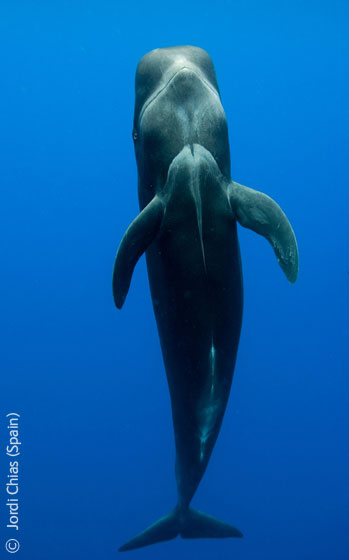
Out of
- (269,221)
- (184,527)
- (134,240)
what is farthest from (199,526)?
(269,221)

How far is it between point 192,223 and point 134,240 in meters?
0.55

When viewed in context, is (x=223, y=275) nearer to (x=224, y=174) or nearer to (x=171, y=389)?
(x=224, y=174)

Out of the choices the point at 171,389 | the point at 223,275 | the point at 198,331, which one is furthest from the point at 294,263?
the point at 171,389

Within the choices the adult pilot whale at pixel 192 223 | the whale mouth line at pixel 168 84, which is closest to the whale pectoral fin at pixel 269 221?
the adult pilot whale at pixel 192 223

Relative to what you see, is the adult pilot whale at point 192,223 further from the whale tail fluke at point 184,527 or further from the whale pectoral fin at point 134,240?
the whale tail fluke at point 184,527

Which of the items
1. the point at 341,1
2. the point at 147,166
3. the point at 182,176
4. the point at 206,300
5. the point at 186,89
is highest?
the point at 341,1

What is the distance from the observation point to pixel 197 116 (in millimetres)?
5004

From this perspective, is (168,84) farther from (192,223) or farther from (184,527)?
(184,527)

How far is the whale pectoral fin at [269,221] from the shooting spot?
16.2 feet

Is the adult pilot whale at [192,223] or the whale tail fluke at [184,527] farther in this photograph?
the whale tail fluke at [184,527]

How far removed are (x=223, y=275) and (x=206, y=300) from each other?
294 mm

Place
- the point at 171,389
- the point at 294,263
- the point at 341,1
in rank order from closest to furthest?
the point at 294,263 < the point at 171,389 < the point at 341,1

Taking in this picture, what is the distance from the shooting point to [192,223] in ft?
16.6

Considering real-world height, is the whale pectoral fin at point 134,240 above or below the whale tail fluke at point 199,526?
above
